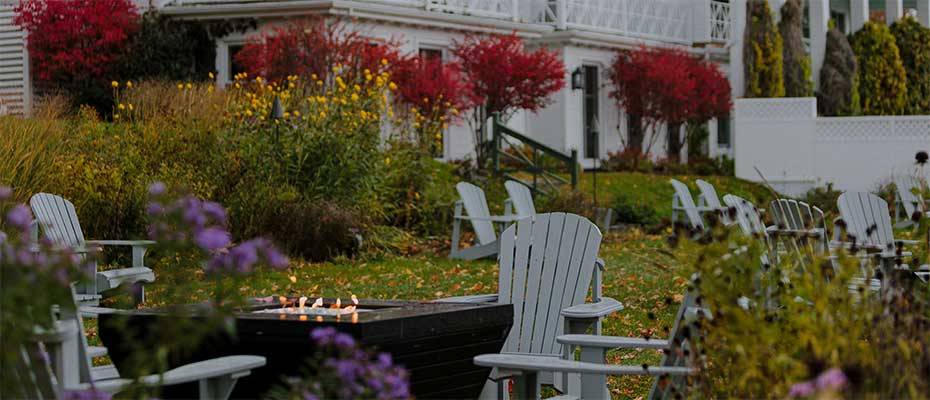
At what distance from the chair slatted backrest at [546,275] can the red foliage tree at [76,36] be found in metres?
15.7

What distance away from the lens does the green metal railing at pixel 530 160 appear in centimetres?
2231

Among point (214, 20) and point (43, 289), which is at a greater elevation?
point (214, 20)

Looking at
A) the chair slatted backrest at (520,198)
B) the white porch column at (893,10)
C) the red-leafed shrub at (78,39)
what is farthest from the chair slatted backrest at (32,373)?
the white porch column at (893,10)

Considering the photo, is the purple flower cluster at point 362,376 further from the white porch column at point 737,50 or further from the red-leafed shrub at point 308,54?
the white porch column at point 737,50

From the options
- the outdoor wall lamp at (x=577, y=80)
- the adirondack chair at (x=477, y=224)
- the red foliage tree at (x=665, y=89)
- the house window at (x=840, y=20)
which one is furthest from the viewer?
the house window at (x=840, y=20)

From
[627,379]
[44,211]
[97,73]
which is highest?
[97,73]

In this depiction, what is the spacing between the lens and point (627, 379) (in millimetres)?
7965

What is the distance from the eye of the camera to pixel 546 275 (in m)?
6.64

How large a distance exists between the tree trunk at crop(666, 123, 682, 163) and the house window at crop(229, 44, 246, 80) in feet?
31.5

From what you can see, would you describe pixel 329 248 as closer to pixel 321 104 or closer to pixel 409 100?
pixel 321 104

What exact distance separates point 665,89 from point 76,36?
36.0 feet

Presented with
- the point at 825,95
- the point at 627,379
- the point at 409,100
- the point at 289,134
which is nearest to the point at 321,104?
the point at 289,134

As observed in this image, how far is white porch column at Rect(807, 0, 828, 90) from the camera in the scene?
1137 inches

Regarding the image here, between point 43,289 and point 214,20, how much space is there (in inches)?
758
